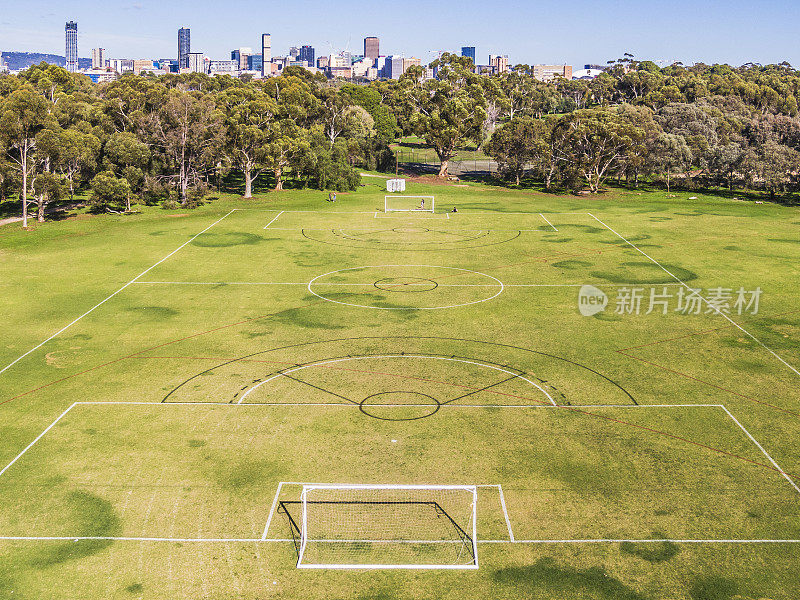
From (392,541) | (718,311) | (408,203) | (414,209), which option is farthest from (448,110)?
(392,541)

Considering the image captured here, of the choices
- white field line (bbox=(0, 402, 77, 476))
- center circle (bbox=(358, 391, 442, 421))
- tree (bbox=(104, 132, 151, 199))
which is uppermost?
tree (bbox=(104, 132, 151, 199))

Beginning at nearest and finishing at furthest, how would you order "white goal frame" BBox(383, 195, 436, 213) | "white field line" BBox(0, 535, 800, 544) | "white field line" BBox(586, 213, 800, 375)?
1. "white field line" BBox(0, 535, 800, 544)
2. "white field line" BBox(586, 213, 800, 375)
3. "white goal frame" BBox(383, 195, 436, 213)

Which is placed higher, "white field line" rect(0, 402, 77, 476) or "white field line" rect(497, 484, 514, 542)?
"white field line" rect(497, 484, 514, 542)

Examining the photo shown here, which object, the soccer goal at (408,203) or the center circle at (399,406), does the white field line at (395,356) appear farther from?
the soccer goal at (408,203)

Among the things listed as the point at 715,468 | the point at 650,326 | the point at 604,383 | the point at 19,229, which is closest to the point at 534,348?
the point at 604,383

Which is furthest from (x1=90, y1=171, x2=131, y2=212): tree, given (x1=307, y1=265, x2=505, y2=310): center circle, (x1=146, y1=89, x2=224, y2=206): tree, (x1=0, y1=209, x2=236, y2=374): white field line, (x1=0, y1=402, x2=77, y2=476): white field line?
(x1=0, y1=402, x2=77, y2=476): white field line

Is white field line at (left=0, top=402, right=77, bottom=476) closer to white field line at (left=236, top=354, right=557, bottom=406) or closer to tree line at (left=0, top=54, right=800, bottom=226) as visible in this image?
white field line at (left=236, top=354, right=557, bottom=406)
